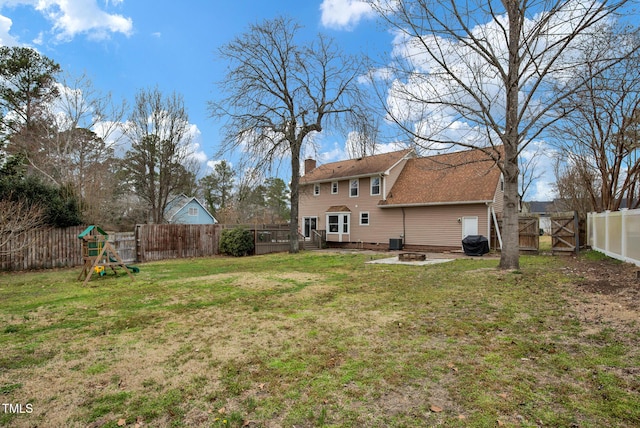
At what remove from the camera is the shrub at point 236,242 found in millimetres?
18422

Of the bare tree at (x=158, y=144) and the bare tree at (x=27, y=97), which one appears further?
the bare tree at (x=158, y=144)

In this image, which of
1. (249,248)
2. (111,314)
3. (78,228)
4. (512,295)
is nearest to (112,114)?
(78,228)

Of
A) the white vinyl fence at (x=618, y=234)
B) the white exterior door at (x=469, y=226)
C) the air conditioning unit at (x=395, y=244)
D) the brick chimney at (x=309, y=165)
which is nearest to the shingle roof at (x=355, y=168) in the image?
the brick chimney at (x=309, y=165)

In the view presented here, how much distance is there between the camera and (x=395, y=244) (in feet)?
67.7

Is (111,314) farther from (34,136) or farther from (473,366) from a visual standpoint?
(34,136)

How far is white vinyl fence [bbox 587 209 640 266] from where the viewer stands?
9.55m

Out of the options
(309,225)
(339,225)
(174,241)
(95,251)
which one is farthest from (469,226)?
(95,251)

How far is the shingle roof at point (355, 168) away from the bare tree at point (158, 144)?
9.59 metres

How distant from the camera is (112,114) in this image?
71.8ft

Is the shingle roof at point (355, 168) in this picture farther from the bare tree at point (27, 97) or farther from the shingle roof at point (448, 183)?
the bare tree at point (27, 97)

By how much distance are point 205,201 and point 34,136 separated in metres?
23.1

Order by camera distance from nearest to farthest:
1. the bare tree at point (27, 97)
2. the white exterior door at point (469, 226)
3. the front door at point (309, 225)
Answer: the white exterior door at point (469, 226)
the bare tree at point (27, 97)
the front door at point (309, 225)

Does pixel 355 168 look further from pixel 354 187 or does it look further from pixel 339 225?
pixel 339 225

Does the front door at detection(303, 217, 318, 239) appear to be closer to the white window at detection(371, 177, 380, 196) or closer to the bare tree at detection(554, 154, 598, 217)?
the white window at detection(371, 177, 380, 196)
